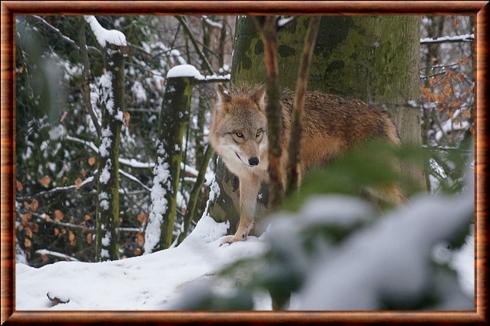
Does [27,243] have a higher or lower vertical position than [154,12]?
lower

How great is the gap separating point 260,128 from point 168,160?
2956mm

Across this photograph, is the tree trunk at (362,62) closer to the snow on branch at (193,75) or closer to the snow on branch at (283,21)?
the snow on branch at (283,21)

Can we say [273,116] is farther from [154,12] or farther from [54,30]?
[54,30]

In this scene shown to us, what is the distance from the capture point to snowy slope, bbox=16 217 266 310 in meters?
1.86

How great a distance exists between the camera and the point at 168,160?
627cm

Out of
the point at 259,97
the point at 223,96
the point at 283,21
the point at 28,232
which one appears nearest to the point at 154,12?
the point at 283,21

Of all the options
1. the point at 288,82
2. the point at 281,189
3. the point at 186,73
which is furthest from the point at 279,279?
the point at 186,73

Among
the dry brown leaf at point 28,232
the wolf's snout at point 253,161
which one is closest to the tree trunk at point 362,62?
the wolf's snout at point 253,161

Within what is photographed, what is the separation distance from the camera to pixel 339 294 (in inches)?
34.0

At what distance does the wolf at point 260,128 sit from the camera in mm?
3487

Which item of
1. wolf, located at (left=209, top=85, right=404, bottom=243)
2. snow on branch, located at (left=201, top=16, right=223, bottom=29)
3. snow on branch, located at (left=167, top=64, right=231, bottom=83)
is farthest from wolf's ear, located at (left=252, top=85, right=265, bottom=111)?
snow on branch, located at (left=201, top=16, right=223, bottom=29)

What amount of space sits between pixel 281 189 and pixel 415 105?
9.27 ft

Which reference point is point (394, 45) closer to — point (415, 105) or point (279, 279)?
point (415, 105)

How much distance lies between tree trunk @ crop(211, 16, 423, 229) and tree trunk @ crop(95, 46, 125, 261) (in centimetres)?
221
